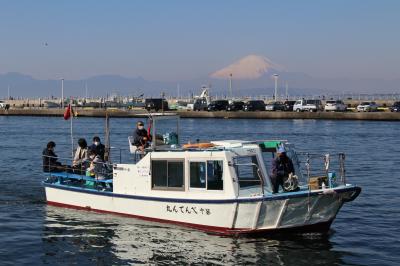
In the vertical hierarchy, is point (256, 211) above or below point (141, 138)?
below

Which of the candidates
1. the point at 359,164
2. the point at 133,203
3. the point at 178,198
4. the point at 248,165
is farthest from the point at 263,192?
the point at 359,164

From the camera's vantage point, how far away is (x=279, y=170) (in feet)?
60.0

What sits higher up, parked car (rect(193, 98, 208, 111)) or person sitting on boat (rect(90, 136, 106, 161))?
parked car (rect(193, 98, 208, 111))

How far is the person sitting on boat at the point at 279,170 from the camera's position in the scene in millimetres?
18281

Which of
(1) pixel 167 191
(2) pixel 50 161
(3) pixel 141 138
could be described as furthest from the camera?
(2) pixel 50 161

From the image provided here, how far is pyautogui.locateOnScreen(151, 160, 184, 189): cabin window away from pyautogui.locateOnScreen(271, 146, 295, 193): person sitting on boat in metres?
2.83

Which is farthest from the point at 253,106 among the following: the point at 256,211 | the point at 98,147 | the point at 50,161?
the point at 256,211

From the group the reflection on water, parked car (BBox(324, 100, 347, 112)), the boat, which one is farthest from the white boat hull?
parked car (BBox(324, 100, 347, 112))

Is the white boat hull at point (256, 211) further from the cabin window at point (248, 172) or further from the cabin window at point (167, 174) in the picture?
the cabin window at point (248, 172)

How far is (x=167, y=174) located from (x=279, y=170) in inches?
139

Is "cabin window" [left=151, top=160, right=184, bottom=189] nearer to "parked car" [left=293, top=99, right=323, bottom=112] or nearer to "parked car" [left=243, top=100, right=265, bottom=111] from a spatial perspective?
"parked car" [left=293, top=99, right=323, bottom=112]

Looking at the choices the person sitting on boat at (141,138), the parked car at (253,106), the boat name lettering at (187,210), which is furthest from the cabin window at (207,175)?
the parked car at (253,106)

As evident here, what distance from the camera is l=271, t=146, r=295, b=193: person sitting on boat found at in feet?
60.0

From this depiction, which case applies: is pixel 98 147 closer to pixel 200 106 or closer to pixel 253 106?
pixel 253 106
